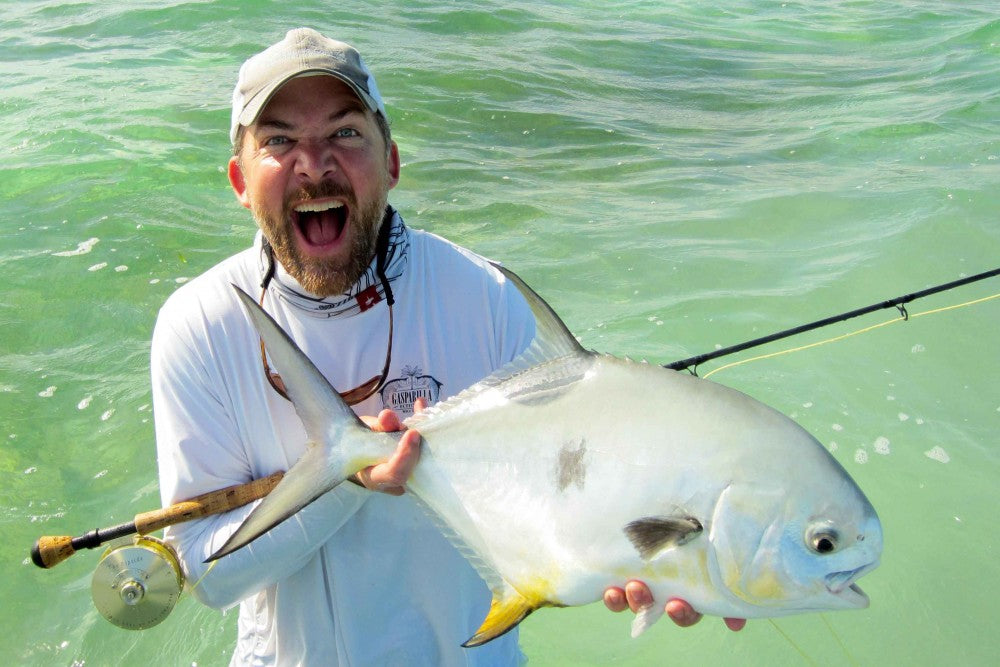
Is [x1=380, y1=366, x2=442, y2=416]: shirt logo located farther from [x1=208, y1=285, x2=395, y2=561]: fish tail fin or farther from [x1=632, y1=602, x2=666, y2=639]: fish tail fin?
[x1=632, y1=602, x2=666, y2=639]: fish tail fin

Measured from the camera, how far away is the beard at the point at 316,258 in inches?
75.5

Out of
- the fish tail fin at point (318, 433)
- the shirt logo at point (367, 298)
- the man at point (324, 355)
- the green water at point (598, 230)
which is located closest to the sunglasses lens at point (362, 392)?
the man at point (324, 355)

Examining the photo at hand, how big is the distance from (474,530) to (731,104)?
829 cm

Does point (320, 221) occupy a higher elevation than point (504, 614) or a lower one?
higher

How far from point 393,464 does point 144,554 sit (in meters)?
0.64

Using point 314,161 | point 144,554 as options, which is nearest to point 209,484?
point 144,554

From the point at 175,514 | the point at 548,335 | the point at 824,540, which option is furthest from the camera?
the point at 175,514

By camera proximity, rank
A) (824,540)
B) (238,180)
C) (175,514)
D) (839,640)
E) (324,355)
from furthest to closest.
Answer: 1. (839,640)
2. (238,180)
3. (324,355)
4. (175,514)
5. (824,540)

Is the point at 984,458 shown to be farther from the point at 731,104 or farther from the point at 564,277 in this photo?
the point at 731,104

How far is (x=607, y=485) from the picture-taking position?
4.91 ft

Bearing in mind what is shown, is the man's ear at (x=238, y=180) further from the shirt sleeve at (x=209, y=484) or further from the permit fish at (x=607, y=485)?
the permit fish at (x=607, y=485)

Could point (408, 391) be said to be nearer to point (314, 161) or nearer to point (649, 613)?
point (314, 161)

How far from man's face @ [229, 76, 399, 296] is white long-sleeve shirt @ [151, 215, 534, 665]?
8cm

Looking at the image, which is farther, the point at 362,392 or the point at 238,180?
the point at 238,180
